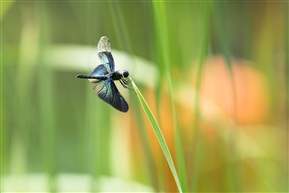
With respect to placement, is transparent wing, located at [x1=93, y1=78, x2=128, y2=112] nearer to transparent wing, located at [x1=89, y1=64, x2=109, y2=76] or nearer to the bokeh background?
transparent wing, located at [x1=89, y1=64, x2=109, y2=76]

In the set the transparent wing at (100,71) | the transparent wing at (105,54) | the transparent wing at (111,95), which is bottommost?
the transparent wing at (111,95)

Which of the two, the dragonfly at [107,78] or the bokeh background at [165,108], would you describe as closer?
the dragonfly at [107,78]

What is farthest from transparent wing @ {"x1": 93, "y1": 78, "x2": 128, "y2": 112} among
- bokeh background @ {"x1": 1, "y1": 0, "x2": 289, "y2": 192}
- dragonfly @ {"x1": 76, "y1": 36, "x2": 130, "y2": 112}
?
bokeh background @ {"x1": 1, "y1": 0, "x2": 289, "y2": 192}

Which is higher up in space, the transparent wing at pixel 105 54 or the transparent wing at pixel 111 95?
the transparent wing at pixel 105 54

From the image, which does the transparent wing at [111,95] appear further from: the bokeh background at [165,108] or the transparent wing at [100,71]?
the bokeh background at [165,108]

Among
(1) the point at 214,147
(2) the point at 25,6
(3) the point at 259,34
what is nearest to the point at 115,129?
(1) the point at 214,147

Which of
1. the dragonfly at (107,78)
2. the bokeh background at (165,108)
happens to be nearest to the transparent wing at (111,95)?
the dragonfly at (107,78)

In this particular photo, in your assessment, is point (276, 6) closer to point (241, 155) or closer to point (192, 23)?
point (192, 23)
